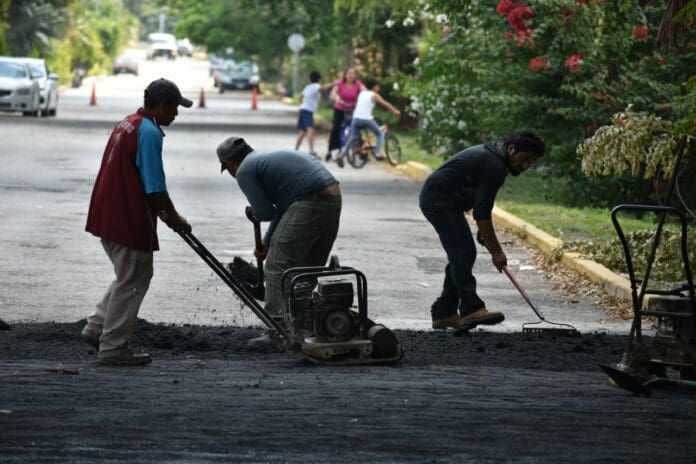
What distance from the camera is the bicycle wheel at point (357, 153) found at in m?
31.3

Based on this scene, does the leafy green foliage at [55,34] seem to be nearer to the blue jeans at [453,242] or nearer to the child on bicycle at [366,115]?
the child on bicycle at [366,115]

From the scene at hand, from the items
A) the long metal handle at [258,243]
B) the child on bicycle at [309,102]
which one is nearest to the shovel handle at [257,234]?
the long metal handle at [258,243]

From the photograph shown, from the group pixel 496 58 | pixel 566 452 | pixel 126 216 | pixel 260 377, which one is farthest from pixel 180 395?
pixel 496 58

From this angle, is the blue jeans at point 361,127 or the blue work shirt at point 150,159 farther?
the blue jeans at point 361,127

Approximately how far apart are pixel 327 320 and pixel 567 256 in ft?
22.5

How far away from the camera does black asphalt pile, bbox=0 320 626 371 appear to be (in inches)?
416

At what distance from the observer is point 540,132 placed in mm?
22469

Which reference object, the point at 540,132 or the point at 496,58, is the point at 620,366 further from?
the point at 496,58

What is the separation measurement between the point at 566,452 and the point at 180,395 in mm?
2352

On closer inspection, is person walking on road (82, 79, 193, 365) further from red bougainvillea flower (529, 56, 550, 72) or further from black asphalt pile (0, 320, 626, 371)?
red bougainvillea flower (529, 56, 550, 72)

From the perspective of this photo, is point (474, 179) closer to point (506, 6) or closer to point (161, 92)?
point (161, 92)

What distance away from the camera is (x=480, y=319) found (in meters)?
11.9

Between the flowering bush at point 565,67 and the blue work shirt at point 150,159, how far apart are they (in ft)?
36.1

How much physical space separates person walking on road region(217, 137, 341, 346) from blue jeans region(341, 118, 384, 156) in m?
19.6
